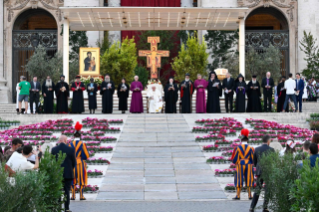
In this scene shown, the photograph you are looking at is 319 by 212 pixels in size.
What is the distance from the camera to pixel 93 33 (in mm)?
37312

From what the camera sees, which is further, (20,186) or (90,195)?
(90,195)

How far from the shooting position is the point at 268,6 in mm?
36688

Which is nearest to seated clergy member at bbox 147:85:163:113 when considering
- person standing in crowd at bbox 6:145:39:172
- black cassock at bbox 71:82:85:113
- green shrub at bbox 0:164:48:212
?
black cassock at bbox 71:82:85:113

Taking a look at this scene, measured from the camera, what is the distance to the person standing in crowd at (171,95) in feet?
82.3

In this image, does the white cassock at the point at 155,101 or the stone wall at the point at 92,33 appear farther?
the stone wall at the point at 92,33

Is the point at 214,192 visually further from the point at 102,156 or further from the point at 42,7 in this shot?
the point at 42,7

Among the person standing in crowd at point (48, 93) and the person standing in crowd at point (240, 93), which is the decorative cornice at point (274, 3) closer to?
the person standing in crowd at point (240, 93)

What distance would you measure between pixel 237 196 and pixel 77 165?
3.39 m

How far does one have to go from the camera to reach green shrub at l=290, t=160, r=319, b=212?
23.8 ft

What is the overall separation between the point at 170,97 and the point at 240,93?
3.01 m

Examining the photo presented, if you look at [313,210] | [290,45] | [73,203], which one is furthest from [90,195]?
[290,45]

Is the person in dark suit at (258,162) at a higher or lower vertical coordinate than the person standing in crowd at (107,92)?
lower

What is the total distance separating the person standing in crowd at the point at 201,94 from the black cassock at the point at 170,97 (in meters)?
0.95

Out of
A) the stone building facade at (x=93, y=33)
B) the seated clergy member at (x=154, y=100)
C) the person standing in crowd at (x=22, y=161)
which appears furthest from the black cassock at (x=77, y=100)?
the person standing in crowd at (x=22, y=161)
